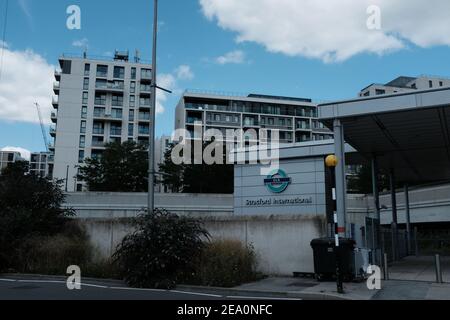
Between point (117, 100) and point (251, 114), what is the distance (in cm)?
2783

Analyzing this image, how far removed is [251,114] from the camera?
336 feet

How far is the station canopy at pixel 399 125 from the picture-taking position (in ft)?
53.3

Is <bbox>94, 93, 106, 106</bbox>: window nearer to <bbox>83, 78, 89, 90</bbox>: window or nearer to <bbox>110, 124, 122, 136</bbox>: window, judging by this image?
<bbox>83, 78, 89, 90</bbox>: window

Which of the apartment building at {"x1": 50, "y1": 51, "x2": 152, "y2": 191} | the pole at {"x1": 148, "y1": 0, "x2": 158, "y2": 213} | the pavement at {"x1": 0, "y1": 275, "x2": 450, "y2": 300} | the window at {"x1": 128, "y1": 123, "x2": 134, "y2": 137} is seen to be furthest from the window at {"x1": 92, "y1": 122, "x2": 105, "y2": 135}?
the pavement at {"x1": 0, "y1": 275, "x2": 450, "y2": 300}

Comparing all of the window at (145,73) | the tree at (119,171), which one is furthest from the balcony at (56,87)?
the tree at (119,171)

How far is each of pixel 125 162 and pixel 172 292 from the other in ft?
181

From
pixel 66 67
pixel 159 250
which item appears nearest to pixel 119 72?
pixel 66 67

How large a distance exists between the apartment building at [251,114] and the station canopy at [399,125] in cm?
7007

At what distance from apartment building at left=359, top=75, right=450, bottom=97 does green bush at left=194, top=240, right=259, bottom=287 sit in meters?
101

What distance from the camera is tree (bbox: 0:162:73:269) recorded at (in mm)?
17625

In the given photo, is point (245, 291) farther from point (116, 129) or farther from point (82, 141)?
point (116, 129)

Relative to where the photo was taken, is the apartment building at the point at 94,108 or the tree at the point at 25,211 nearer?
the tree at the point at 25,211

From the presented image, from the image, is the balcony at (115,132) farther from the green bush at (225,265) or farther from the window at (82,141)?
the green bush at (225,265)
